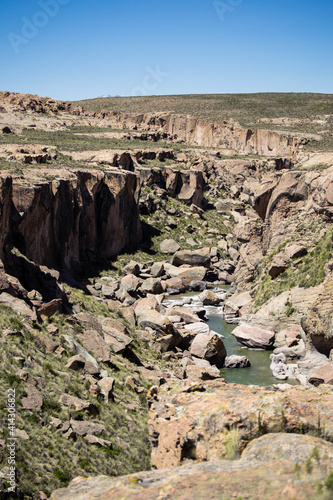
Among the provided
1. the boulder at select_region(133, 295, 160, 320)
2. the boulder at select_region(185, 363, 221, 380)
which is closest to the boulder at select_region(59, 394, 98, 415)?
the boulder at select_region(185, 363, 221, 380)

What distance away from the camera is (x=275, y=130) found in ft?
311

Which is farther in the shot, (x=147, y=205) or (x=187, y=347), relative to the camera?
(x=147, y=205)

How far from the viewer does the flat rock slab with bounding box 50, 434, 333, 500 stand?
25.3 feet

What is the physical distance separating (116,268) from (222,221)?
22.0m

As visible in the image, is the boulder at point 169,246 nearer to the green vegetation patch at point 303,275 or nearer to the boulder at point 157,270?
the boulder at point 157,270

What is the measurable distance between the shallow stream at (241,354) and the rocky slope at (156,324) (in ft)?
1.46

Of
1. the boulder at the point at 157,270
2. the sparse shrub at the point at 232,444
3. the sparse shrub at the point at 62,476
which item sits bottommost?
the boulder at the point at 157,270

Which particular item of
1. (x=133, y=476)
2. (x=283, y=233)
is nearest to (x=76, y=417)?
(x=133, y=476)

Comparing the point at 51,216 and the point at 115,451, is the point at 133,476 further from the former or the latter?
the point at 51,216

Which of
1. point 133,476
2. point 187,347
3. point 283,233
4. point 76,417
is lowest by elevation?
point 187,347

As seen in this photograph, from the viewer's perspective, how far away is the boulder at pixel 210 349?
24.8m

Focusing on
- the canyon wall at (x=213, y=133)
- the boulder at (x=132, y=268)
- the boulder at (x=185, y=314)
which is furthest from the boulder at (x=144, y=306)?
the canyon wall at (x=213, y=133)

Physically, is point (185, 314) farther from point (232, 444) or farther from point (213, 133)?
point (213, 133)

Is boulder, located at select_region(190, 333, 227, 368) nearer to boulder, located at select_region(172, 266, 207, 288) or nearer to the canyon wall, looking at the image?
boulder, located at select_region(172, 266, 207, 288)
